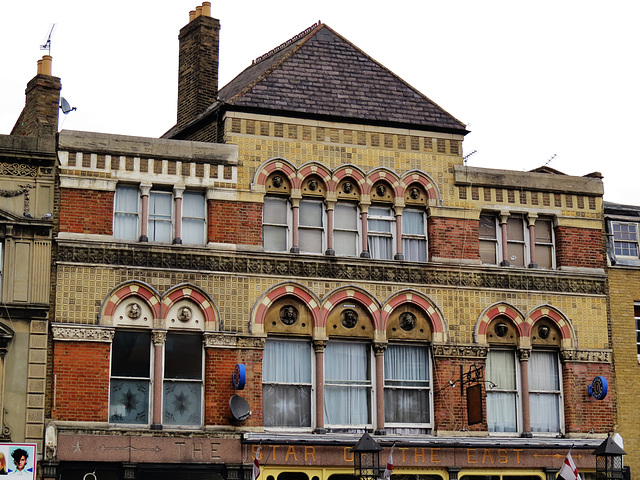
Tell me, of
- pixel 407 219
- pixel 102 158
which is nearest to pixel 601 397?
pixel 407 219

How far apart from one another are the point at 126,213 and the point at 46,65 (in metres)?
6.44

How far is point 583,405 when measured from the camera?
1253 inches

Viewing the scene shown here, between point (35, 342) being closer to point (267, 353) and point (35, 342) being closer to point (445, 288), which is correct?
point (267, 353)

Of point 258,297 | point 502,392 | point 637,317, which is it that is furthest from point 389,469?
point 637,317

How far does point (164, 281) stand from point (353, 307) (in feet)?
16.4

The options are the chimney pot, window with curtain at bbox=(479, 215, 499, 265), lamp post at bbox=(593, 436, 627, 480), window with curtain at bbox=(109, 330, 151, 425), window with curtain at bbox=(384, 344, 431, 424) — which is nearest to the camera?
window with curtain at bbox=(109, 330, 151, 425)

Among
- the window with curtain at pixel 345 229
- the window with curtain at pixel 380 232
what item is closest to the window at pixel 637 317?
the window with curtain at pixel 380 232

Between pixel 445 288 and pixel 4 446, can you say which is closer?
pixel 4 446

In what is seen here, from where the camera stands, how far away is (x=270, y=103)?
101 ft

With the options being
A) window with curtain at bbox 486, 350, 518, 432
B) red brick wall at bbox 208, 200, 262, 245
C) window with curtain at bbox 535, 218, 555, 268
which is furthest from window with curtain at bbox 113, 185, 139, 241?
window with curtain at bbox 535, 218, 555, 268

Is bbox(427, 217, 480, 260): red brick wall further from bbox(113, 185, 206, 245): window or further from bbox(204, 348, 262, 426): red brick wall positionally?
bbox(113, 185, 206, 245): window

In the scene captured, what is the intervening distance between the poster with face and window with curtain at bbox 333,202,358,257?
9382mm

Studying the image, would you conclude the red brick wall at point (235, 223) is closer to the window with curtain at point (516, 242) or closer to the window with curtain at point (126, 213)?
the window with curtain at point (126, 213)

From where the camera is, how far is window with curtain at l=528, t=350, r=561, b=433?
31.6m
